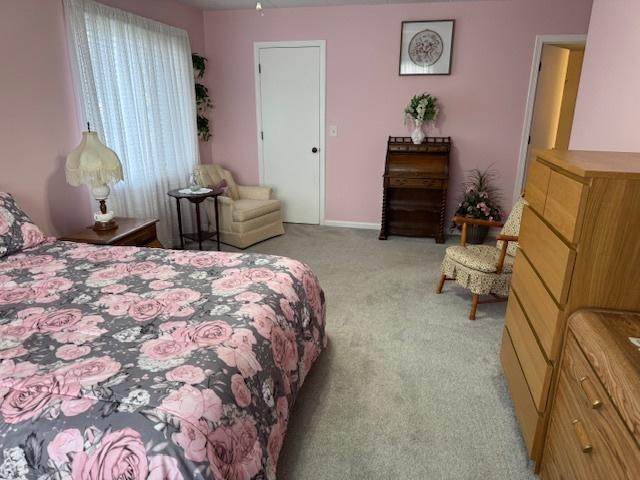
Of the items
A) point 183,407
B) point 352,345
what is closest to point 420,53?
point 352,345

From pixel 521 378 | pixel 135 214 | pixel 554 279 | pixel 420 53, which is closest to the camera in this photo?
pixel 554 279

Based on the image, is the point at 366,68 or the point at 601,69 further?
the point at 366,68

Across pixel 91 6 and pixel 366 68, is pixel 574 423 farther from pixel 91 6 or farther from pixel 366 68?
pixel 366 68

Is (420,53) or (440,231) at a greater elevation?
(420,53)

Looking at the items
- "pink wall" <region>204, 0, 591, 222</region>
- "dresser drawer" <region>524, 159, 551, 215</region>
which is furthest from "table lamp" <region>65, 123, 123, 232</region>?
"dresser drawer" <region>524, 159, 551, 215</region>

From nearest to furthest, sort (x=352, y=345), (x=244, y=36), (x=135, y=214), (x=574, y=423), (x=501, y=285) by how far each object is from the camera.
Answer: (x=574, y=423)
(x=352, y=345)
(x=501, y=285)
(x=135, y=214)
(x=244, y=36)

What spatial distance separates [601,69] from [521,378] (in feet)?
5.86

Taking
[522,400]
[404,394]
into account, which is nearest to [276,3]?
[404,394]

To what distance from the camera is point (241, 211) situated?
4320 millimetres

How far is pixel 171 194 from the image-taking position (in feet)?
12.8

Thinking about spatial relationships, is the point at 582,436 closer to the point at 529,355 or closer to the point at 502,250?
the point at 529,355

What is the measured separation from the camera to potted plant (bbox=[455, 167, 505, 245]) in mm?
4496

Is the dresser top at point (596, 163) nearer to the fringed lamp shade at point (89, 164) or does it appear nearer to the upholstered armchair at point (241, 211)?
the fringed lamp shade at point (89, 164)

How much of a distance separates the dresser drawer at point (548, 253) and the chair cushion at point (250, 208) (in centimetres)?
285
